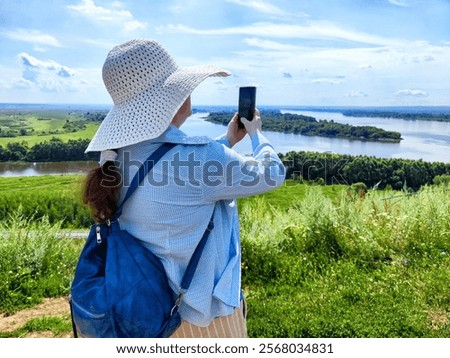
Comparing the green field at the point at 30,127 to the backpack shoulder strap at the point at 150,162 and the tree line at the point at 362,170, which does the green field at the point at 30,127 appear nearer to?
the tree line at the point at 362,170

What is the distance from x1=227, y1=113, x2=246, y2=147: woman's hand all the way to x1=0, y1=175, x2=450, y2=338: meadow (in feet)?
6.32

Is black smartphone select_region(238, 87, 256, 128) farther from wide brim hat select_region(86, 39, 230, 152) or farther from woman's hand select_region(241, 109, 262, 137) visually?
wide brim hat select_region(86, 39, 230, 152)

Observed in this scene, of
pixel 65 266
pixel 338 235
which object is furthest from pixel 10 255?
pixel 338 235

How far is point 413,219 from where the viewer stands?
524cm

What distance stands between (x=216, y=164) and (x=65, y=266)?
368 cm

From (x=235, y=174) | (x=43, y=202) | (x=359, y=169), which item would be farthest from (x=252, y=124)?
(x=43, y=202)

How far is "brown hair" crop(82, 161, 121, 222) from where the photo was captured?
1688 millimetres

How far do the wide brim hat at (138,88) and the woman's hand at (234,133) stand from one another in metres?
0.39

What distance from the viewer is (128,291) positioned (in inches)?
62.4

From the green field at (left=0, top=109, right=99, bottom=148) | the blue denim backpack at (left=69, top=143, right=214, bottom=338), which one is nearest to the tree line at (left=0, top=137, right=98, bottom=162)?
the green field at (left=0, top=109, right=99, bottom=148)

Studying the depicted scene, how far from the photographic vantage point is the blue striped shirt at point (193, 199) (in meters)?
1.60

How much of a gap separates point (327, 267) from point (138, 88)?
333 cm

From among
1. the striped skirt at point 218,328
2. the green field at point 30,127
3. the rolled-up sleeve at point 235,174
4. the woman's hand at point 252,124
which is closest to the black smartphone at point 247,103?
the woman's hand at point 252,124

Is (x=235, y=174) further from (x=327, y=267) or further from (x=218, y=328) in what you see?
(x=327, y=267)
